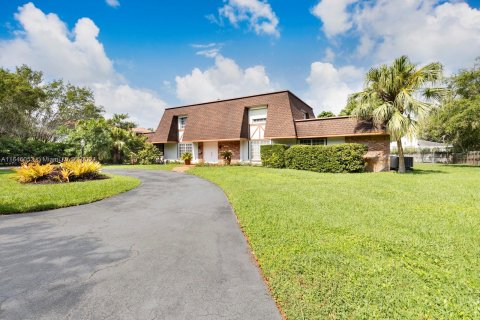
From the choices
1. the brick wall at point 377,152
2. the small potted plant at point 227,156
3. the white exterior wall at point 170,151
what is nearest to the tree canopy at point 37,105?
the white exterior wall at point 170,151

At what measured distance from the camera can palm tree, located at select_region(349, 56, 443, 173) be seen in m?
14.2

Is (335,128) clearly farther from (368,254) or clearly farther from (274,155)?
(368,254)

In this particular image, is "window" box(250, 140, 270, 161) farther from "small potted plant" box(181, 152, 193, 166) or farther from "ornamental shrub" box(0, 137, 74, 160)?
"ornamental shrub" box(0, 137, 74, 160)

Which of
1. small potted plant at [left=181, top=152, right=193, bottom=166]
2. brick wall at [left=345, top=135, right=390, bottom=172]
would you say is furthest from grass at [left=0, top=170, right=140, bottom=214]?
brick wall at [left=345, top=135, right=390, bottom=172]

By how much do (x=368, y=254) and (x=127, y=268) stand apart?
3836 millimetres

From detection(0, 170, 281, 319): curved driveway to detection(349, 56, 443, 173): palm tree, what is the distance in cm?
1343

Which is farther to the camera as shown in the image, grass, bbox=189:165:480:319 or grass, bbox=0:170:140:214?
grass, bbox=0:170:140:214

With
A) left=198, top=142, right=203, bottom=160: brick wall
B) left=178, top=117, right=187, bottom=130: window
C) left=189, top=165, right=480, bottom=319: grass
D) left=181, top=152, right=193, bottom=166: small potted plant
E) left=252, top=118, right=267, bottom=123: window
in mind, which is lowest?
left=189, top=165, right=480, bottom=319: grass

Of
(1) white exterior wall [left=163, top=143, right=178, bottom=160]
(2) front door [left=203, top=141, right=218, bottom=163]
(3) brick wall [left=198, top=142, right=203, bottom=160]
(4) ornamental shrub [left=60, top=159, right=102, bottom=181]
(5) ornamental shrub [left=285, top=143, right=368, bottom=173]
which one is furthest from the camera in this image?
(1) white exterior wall [left=163, top=143, right=178, bottom=160]

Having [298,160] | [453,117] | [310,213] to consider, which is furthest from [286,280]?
[453,117]

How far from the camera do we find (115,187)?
395 inches

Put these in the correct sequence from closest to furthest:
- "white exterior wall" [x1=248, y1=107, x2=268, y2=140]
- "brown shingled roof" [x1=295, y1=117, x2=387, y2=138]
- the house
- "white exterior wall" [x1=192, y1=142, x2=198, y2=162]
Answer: "brown shingled roof" [x1=295, y1=117, x2=387, y2=138]
the house
"white exterior wall" [x1=248, y1=107, x2=268, y2=140]
"white exterior wall" [x1=192, y1=142, x2=198, y2=162]

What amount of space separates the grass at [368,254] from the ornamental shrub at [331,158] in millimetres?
7924

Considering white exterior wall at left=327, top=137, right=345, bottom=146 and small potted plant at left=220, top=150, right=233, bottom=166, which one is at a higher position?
white exterior wall at left=327, top=137, right=345, bottom=146
